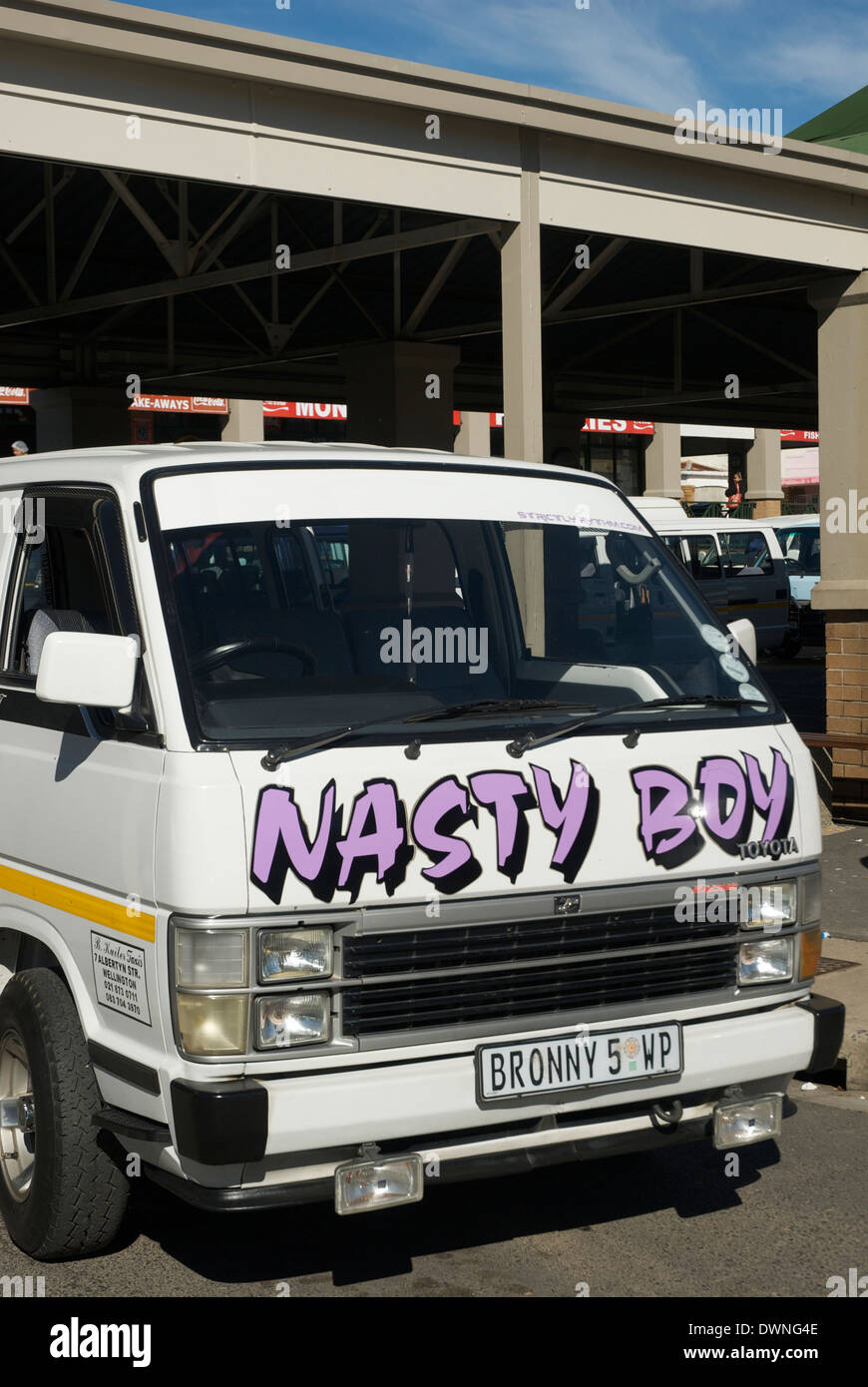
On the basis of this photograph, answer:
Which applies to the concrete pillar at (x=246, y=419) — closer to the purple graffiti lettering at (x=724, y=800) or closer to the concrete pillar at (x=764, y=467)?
the concrete pillar at (x=764, y=467)

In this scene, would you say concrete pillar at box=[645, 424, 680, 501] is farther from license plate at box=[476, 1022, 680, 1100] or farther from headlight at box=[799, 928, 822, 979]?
license plate at box=[476, 1022, 680, 1100]

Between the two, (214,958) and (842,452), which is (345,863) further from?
(842,452)

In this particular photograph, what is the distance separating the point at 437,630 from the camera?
4930mm

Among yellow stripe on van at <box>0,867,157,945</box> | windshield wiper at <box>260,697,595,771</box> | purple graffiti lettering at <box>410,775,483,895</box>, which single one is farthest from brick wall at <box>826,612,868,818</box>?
yellow stripe on van at <box>0,867,157,945</box>

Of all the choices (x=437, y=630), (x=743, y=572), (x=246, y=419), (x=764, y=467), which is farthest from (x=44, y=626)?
(x=764, y=467)

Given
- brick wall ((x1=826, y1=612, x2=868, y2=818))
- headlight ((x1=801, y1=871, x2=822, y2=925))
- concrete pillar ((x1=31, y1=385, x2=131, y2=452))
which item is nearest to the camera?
headlight ((x1=801, y1=871, x2=822, y2=925))

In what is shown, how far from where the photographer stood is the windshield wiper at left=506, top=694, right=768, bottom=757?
404 cm

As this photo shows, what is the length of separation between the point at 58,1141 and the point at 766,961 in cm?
196

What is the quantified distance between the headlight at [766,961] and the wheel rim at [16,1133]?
6.47 feet

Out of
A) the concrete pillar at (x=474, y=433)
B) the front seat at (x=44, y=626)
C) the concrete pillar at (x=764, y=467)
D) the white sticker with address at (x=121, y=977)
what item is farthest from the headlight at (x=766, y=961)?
the concrete pillar at (x=764, y=467)

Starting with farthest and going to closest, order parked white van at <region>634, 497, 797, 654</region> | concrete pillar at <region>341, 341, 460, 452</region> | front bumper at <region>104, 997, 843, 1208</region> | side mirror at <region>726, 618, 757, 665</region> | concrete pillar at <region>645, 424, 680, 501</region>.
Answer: concrete pillar at <region>645, 424, 680, 501</region>
parked white van at <region>634, 497, 797, 654</region>
concrete pillar at <region>341, 341, 460, 452</region>
side mirror at <region>726, 618, 757, 665</region>
front bumper at <region>104, 997, 843, 1208</region>

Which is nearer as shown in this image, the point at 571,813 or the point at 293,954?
the point at 293,954

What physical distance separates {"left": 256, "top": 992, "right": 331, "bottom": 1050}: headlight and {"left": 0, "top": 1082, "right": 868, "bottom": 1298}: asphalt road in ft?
2.78
